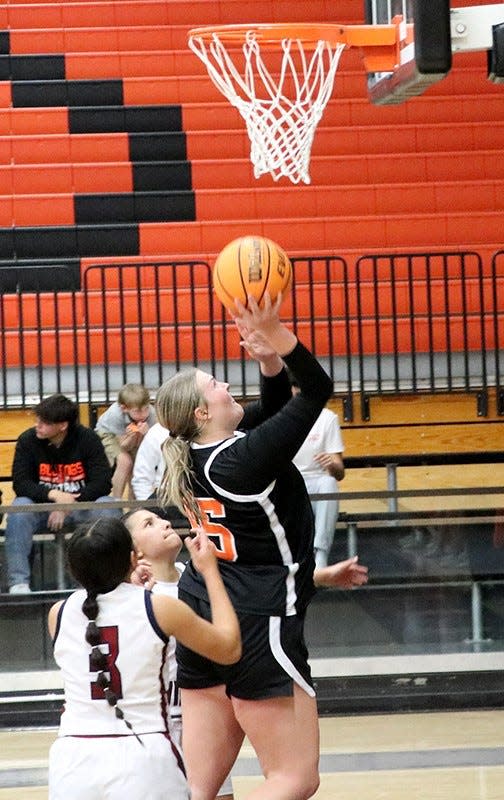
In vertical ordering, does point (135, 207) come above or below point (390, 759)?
above

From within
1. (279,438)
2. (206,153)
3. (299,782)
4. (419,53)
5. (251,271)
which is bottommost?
(299,782)

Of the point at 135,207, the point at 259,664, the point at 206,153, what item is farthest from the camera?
the point at 206,153

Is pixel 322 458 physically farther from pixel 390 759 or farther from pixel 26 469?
pixel 390 759

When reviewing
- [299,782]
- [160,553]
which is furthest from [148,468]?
[299,782]

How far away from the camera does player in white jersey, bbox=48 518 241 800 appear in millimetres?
3023

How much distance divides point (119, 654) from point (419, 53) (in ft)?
8.88

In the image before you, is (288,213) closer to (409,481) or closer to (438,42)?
(409,481)

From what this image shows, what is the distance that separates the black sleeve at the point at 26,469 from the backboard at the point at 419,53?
2.64m

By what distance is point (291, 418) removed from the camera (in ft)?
11.1

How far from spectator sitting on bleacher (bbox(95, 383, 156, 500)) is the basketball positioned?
3.76m

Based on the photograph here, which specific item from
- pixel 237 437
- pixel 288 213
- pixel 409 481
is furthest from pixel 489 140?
pixel 237 437

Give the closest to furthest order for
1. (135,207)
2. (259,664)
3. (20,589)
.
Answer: (259,664)
(20,589)
(135,207)

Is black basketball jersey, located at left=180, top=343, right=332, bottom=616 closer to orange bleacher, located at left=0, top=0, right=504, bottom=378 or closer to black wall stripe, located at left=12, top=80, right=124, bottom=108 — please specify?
orange bleacher, located at left=0, top=0, right=504, bottom=378

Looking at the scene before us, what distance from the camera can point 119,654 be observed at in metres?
3.09
